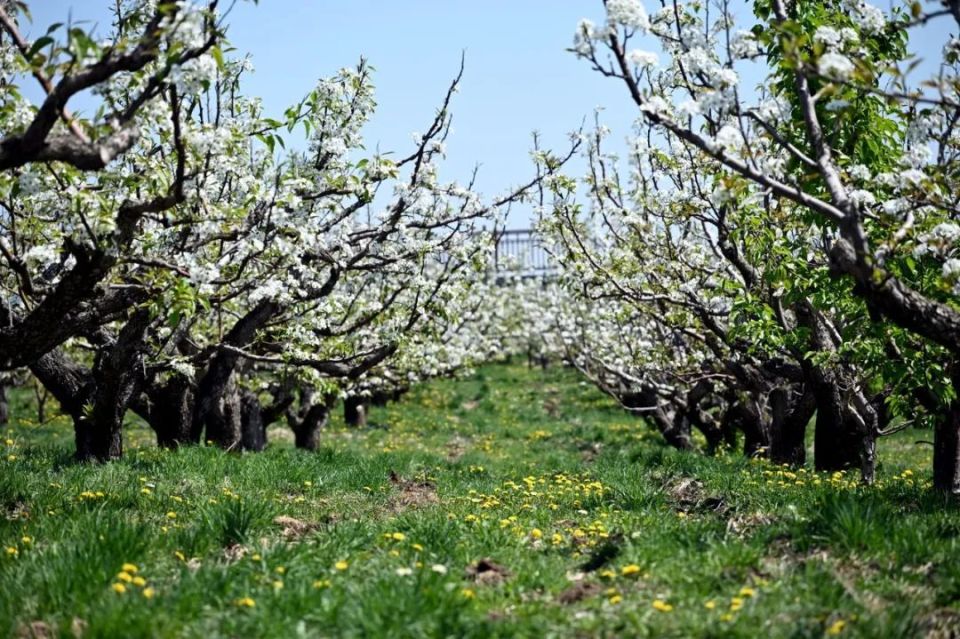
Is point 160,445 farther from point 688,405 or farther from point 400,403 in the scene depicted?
point 400,403

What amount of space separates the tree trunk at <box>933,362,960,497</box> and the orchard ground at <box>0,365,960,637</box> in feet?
2.79

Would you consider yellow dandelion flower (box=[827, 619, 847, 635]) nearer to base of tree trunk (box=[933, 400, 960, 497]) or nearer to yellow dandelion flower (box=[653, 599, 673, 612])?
yellow dandelion flower (box=[653, 599, 673, 612])

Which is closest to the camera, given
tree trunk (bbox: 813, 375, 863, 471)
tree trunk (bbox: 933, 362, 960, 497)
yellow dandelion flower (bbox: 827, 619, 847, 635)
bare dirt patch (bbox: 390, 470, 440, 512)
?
yellow dandelion flower (bbox: 827, 619, 847, 635)

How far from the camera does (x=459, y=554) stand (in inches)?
222

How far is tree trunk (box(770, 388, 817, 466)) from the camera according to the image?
482 inches

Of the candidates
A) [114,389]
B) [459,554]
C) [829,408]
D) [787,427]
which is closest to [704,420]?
[787,427]

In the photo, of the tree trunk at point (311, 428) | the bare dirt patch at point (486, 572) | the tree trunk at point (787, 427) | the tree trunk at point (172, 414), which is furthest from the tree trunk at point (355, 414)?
the bare dirt patch at point (486, 572)

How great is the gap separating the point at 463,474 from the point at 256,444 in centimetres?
552

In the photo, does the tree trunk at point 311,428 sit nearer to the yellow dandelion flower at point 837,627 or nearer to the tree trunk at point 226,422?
the tree trunk at point 226,422

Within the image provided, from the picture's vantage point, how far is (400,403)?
26703 millimetres

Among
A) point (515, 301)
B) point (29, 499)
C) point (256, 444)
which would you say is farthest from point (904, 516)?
point (515, 301)

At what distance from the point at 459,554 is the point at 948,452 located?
5.41 m


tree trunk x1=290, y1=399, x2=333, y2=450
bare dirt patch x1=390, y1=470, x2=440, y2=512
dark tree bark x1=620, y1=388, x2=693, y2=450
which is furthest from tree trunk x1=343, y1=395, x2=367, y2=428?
bare dirt patch x1=390, y1=470, x2=440, y2=512

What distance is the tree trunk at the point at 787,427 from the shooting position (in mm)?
12250
